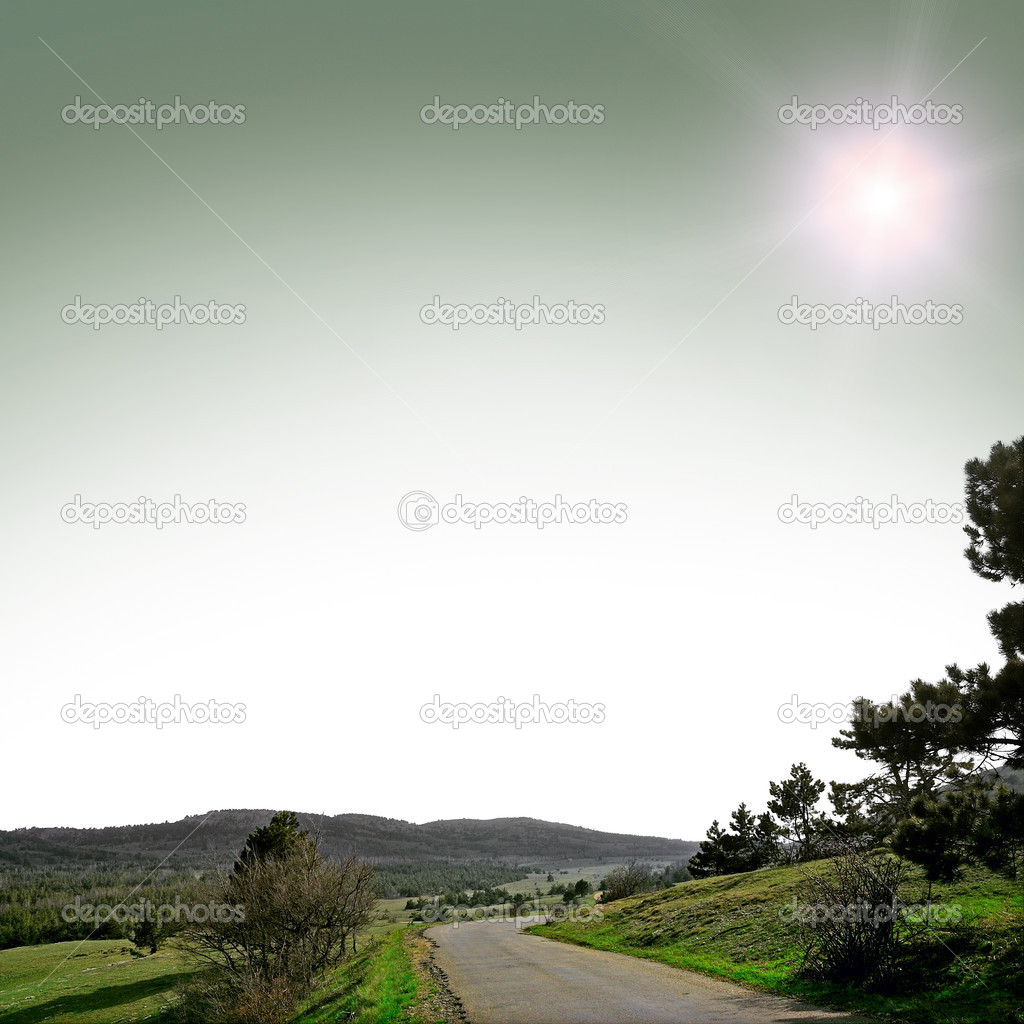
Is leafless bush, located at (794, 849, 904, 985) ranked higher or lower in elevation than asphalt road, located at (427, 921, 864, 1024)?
higher

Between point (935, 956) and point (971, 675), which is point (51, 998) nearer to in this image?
point (935, 956)

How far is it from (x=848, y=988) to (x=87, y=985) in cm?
6204

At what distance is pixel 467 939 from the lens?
134ft

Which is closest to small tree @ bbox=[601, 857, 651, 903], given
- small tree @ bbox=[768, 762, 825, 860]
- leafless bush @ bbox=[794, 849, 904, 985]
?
Result: small tree @ bbox=[768, 762, 825, 860]

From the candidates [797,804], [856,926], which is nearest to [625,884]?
[797,804]

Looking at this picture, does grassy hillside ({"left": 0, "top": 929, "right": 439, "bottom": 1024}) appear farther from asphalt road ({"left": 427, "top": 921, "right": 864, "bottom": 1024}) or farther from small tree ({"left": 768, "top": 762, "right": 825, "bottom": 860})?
small tree ({"left": 768, "top": 762, "right": 825, "bottom": 860})

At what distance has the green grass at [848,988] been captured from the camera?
A: 12.8 meters

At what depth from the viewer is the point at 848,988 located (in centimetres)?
1521

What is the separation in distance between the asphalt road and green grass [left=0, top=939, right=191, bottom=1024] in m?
26.5

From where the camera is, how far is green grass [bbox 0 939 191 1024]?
4406 cm

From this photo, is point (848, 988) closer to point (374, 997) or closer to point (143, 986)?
point (374, 997)

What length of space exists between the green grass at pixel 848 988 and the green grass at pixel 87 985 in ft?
90.2

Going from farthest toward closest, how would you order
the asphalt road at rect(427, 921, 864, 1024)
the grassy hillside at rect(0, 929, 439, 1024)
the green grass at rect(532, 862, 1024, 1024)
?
the grassy hillside at rect(0, 929, 439, 1024) < the asphalt road at rect(427, 921, 864, 1024) < the green grass at rect(532, 862, 1024, 1024)

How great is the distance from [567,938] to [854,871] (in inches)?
903
